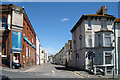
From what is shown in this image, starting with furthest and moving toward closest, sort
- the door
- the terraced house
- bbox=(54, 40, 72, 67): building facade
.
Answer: bbox=(54, 40, 72, 67): building facade
the door
the terraced house

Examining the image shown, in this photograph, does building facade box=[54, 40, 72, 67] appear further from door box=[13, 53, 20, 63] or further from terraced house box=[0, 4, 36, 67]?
terraced house box=[0, 4, 36, 67]

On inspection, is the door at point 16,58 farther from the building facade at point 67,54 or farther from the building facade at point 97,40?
the building facade at point 67,54

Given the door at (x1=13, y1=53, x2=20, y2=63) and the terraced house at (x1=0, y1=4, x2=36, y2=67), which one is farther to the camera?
the door at (x1=13, y1=53, x2=20, y2=63)

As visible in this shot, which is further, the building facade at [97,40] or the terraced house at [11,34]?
the terraced house at [11,34]

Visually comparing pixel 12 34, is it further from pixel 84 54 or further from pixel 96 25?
pixel 96 25

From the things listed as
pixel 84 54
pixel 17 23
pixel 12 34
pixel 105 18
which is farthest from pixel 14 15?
pixel 105 18

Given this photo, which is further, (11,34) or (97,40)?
(11,34)

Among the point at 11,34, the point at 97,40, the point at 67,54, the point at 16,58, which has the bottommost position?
the point at 67,54

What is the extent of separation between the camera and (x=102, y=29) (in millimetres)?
26750

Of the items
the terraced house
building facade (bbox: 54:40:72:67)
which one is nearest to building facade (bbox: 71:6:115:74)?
the terraced house

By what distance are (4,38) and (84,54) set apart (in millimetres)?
14680

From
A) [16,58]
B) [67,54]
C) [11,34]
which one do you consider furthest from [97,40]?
[67,54]

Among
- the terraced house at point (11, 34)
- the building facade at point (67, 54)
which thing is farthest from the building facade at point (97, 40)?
the building facade at point (67, 54)

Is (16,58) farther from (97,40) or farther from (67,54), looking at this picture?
(67,54)
